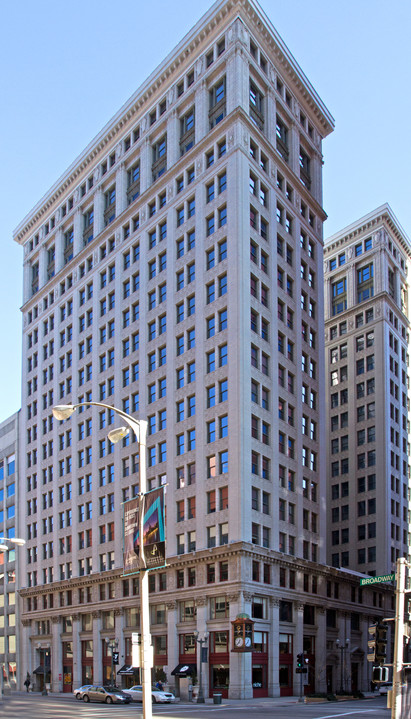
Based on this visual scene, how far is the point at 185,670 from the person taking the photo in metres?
60.2

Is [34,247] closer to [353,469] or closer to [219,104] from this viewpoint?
[219,104]

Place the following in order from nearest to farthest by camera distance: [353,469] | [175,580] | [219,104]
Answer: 1. [175,580]
2. [219,104]
3. [353,469]

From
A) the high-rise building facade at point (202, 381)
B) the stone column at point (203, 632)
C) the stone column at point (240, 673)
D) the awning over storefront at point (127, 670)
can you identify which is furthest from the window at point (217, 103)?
the awning over storefront at point (127, 670)

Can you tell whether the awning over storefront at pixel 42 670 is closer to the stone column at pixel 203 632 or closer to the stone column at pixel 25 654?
the stone column at pixel 25 654

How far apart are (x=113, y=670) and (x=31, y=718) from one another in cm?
3148

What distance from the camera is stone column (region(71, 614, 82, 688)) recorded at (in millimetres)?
77938

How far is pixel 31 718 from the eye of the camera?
128 feet

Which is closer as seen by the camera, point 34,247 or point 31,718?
point 31,718

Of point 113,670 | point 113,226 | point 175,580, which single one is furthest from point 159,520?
point 113,226

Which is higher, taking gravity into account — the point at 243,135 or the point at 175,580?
the point at 243,135

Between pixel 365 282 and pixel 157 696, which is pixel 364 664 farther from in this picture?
pixel 365 282

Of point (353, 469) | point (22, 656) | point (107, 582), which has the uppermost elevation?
point (353, 469)

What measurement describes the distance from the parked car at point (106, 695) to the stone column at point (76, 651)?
1956cm

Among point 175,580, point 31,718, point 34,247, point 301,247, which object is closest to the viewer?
point 31,718
